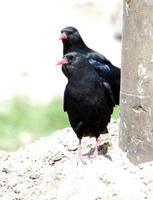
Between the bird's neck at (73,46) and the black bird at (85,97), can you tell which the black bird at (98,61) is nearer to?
the bird's neck at (73,46)

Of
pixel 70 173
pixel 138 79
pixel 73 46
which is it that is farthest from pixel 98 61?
pixel 70 173

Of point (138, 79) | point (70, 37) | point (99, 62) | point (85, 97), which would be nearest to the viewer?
point (138, 79)

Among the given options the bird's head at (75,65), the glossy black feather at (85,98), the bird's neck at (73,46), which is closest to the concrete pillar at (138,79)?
the glossy black feather at (85,98)

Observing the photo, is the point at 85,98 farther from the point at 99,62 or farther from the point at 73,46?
the point at 73,46

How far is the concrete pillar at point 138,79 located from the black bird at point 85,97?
339 millimetres

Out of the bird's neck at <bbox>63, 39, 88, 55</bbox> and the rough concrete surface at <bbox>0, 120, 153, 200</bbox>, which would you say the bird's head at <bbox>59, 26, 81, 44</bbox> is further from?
the rough concrete surface at <bbox>0, 120, 153, 200</bbox>

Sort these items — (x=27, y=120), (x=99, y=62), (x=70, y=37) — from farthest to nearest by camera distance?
(x=27, y=120)
(x=70, y=37)
(x=99, y=62)

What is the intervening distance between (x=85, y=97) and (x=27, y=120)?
4.80 m

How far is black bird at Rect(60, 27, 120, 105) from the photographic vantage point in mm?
7152

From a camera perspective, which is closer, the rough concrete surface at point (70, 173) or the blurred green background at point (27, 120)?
the rough concrete surface at point (70, 173)

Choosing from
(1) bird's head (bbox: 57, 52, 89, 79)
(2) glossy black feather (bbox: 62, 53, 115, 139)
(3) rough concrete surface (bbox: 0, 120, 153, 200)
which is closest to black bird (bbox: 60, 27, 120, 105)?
(3) rough concrete surface (bbox: 0, 120, 153, 200)

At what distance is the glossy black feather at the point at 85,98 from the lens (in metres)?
5.44

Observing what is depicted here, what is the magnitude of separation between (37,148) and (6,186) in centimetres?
101

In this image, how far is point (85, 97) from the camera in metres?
5.43
